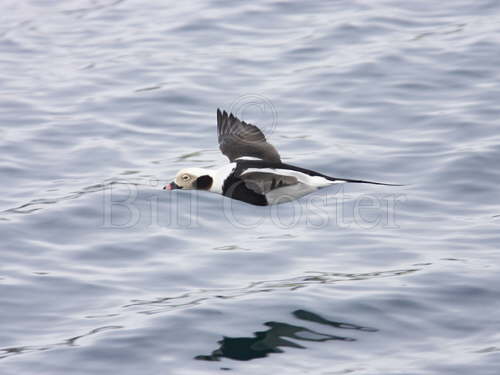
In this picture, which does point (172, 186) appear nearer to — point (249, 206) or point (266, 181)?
point (249, 206)

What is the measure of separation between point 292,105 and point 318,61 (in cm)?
181

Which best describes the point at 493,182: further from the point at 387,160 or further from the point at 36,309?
the point at 36,309

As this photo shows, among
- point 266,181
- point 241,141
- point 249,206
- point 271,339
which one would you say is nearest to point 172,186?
point 249,206

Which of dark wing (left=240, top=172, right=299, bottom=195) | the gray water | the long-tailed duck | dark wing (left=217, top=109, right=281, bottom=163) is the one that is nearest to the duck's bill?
the long-tailed duck

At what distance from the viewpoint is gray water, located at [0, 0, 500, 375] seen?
8266 mm

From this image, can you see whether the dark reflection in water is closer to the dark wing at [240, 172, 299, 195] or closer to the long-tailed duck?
the long-tailed duck

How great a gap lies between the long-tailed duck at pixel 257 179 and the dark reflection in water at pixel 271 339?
1522 millimetres

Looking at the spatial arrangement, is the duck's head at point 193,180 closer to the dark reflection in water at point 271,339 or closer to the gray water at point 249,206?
the gray water at point 249,206

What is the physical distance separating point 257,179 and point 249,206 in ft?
4.04

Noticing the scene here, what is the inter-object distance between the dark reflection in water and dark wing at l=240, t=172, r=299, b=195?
1651 mm

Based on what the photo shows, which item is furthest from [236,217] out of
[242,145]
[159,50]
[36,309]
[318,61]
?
[159,50]

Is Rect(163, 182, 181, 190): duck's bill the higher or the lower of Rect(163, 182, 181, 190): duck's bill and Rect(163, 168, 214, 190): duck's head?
the lower

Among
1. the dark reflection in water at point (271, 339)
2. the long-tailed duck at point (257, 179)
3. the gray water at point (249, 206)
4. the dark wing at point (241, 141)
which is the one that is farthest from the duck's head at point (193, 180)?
the dark reflection in water at point (271, 339)

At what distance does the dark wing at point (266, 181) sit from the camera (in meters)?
9.77
